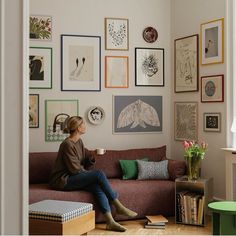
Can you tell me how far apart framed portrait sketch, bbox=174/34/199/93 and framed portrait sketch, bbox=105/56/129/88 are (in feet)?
2.34

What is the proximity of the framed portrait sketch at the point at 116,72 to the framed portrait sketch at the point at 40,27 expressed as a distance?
87 cm

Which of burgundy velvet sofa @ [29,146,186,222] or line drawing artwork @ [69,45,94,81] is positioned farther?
line drawing artwork @ [69,45,94,81]

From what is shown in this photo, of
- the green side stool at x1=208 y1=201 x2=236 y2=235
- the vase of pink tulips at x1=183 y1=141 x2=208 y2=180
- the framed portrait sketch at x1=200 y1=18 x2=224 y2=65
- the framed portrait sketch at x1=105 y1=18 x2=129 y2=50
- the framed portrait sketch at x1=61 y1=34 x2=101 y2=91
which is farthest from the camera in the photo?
the framed portrait sketch at x1=105 y1=18 x2=129 y2=50

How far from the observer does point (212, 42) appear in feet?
18.2

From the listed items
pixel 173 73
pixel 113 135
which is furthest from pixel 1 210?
pixel 173 73

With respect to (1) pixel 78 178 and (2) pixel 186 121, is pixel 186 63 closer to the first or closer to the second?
(2) pixel 186 121

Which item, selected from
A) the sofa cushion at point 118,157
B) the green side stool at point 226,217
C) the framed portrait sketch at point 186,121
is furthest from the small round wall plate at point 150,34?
the green side stool at point 226,217

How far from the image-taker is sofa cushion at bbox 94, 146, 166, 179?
566cm

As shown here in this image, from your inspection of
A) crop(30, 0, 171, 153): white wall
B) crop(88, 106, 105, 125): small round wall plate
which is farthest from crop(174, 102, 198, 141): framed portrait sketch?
crop(88, 106, 105, 125): small round wall plate

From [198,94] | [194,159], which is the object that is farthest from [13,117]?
[198,94]

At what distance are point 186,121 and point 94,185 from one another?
1.76 m

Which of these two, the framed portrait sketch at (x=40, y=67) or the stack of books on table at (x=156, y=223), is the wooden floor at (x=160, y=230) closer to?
the stack of books on table at (x=156, y=223)

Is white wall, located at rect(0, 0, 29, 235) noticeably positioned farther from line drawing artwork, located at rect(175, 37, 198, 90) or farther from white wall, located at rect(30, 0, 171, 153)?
line drawing artwork, located at rect(175, 37, 198, 90)

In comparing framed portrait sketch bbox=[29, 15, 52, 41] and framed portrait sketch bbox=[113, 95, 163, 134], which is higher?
framed portrait sketch bbox=[29, 15, 52, 41]
